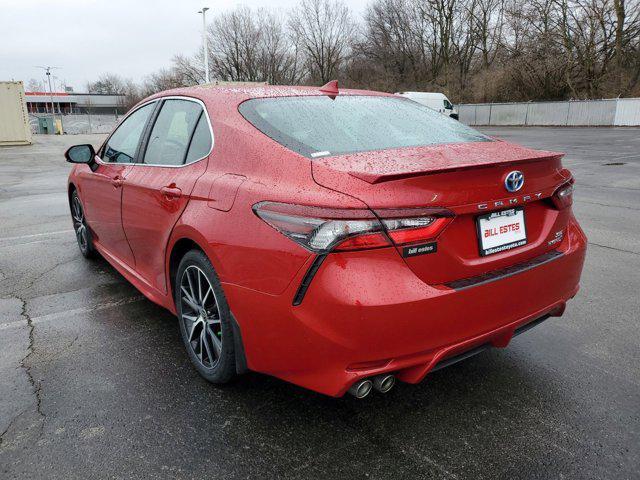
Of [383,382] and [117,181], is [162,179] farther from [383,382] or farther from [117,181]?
[383,382]

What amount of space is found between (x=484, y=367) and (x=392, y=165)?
1.46 meters

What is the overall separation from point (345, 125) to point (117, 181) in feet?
5.98

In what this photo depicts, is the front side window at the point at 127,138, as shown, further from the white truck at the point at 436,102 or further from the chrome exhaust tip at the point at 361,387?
the white truck at the point at 436,102

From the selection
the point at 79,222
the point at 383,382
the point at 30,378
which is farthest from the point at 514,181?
the point at 79,222

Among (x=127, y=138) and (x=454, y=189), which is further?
(x=127, y=138)

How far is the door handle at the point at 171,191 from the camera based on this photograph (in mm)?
2716

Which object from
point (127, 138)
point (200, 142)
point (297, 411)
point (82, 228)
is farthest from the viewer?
point (82, 228)

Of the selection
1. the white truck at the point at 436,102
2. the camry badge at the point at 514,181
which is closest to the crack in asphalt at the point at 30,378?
the camry badge at the point at 514,181

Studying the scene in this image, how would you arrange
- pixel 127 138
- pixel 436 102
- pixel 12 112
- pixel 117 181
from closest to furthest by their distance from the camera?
pixel 117 181
pixel 127 138
pixel 12 112
pixel 436 102

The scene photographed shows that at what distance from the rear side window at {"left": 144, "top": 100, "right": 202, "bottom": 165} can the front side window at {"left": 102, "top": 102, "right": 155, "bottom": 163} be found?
0.27 m

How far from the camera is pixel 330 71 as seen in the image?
207ft

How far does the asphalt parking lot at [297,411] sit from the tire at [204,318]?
0.14 metres

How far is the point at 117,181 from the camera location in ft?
11.7

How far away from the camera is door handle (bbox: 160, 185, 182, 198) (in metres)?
2.72
